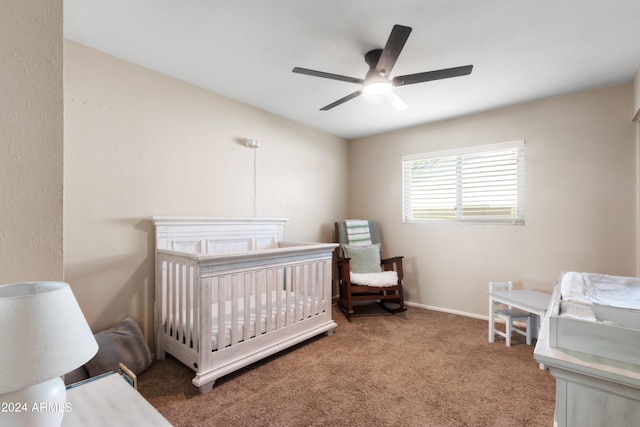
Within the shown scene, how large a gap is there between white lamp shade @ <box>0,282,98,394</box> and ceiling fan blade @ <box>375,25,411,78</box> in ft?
5.30

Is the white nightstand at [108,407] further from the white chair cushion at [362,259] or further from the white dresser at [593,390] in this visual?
the white chair cushion at [362,259]

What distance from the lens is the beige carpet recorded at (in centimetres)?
159

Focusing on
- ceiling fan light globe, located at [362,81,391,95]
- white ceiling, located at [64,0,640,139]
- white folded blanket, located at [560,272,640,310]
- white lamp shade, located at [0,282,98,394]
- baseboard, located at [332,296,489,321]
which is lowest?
baseboard, located at [332,296,489,321]

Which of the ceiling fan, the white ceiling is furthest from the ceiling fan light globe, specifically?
the white ceiling

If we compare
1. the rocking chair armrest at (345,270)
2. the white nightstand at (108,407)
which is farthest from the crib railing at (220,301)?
the white nightstand at (108,407)

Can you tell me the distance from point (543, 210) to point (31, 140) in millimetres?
3641

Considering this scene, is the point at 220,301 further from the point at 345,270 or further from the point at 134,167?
the point at 345,270

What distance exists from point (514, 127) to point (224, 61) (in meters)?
2.82

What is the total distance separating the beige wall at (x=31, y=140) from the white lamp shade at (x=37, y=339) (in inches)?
20.0

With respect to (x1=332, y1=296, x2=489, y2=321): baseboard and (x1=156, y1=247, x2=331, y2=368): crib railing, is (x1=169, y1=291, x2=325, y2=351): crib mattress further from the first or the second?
(x1=332, y1=296, x2=489, y2=321): baseboard

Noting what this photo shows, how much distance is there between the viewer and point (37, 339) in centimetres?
57

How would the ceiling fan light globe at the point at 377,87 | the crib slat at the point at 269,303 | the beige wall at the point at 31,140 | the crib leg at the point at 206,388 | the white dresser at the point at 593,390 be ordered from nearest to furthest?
the white dresser at the point at 593,390, the beige wall at the point at 31,140, the crib leg at the point at 206,388, the ceiling fan light globe at the point at 377,87, the crib slat at the point at 269,303

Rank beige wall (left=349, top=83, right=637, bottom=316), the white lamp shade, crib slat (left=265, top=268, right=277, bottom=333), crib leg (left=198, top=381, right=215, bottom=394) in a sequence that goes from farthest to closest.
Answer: beige wall (left=349, top=83, right=637, bottom=316) < crib slat (left=265, top=268, right=277, bottom=333) < crib leg (left=198, top=381, right=215, bottom=394) < the white lamp shade

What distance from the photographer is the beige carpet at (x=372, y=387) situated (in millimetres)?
1593
